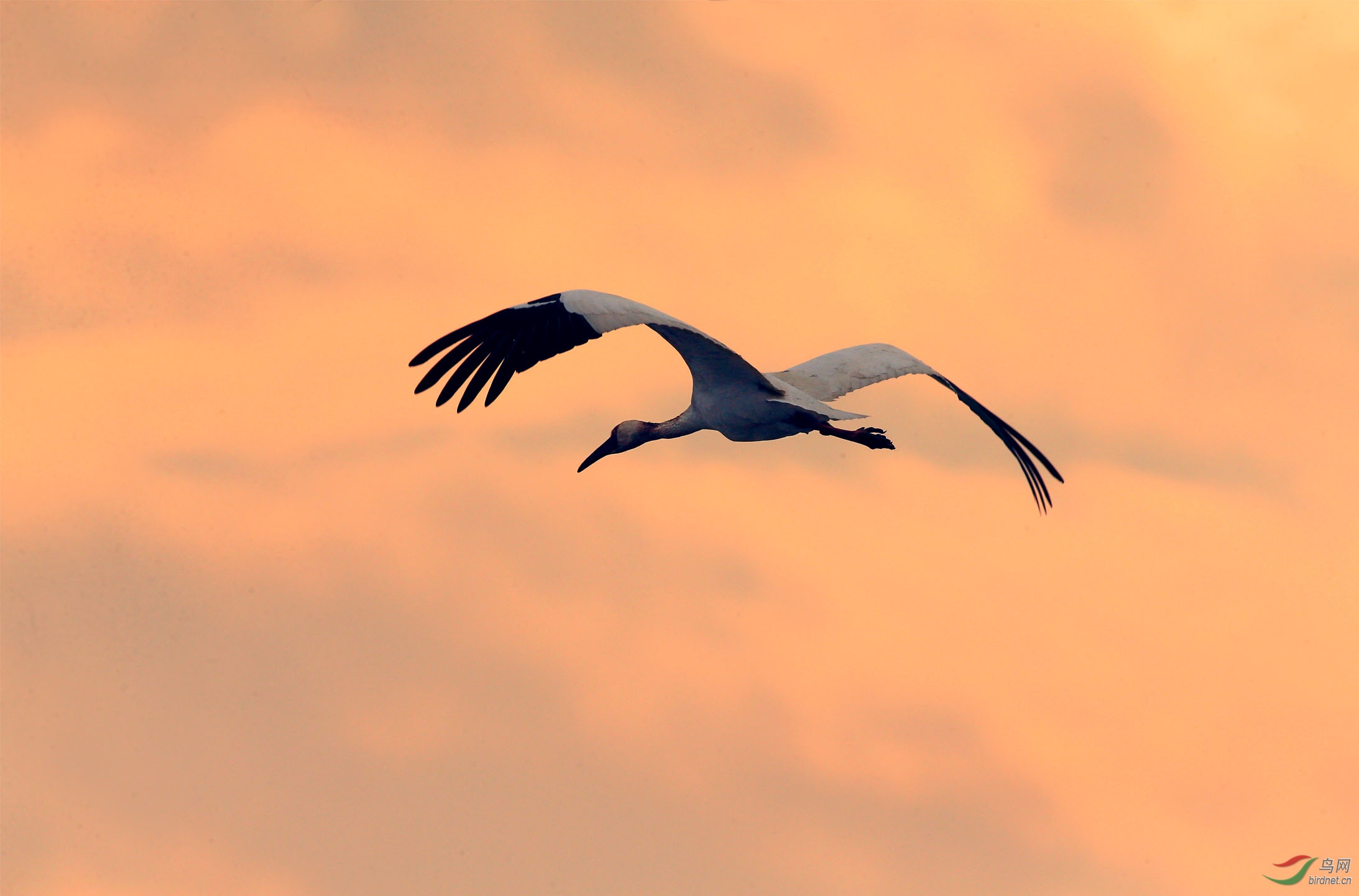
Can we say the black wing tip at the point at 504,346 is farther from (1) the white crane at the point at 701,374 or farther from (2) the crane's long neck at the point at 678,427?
(2) the crane's long neck at the point at 678,427

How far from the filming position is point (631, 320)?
12.2 metres

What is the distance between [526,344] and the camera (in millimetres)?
13422

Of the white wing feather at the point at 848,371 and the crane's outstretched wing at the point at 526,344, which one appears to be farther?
the white wing feather at the point at 848,371

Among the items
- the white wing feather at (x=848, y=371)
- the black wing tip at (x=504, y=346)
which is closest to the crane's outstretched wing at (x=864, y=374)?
the white wing feather at (x=848, y=371)

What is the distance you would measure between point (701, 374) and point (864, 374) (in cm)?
221

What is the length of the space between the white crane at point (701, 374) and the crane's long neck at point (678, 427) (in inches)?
0.4

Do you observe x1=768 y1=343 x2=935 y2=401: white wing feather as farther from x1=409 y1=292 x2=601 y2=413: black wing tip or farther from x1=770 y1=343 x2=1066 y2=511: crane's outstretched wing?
x1=409 y1=292 x2=601 y2=413: black wing tip

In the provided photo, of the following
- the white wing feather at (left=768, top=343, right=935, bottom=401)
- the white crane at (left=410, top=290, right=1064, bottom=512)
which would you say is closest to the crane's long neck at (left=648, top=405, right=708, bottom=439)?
the white crane at (left=410, top=290, right=1064, bottom=512)

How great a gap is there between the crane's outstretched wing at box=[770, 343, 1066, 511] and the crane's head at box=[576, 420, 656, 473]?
1590 millimetres

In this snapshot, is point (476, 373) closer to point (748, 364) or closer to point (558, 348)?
point (558, 348)

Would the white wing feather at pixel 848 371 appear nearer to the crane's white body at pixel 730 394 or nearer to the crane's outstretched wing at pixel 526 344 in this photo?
the crane's white body at pixel 730 394

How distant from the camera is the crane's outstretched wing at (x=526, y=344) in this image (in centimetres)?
1259

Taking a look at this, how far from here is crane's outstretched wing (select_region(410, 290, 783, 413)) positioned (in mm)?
12594

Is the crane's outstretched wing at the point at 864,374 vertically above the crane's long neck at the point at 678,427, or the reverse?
the crane's outstretched wing at the point at 864,374
